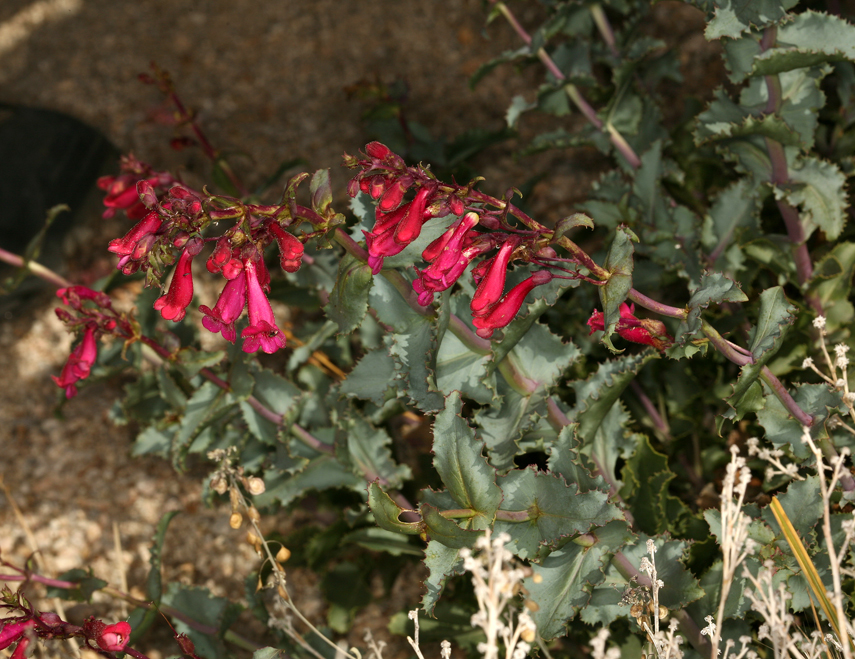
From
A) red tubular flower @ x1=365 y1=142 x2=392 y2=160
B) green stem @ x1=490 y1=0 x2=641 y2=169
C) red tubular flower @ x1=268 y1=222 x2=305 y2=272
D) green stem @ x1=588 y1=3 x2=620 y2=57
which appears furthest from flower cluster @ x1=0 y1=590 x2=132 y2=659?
green stem @ x1=588 y1=3 x2=620 y2=57

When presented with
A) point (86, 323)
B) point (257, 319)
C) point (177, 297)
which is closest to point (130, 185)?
point (86, 323)

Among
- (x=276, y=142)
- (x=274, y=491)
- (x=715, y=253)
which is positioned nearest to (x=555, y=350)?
(x=715, y=253)

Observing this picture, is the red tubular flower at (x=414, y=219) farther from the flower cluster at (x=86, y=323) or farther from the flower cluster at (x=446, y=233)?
the flower cluster at (x=86, y=323)

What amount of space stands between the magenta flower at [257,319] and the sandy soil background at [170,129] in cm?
121

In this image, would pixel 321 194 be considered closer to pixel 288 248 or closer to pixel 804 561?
pixel 288 248

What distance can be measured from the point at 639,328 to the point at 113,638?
117 centimetres

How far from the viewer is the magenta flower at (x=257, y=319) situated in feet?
4.41

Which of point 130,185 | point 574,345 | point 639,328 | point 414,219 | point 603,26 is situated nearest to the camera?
point 414,219

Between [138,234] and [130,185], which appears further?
[130,185]

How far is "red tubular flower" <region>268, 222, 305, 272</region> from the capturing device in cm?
128

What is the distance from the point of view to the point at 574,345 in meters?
1.64

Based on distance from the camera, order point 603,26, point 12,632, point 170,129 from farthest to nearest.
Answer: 1. point 170,129
2. point 603,26
3. point 12,632

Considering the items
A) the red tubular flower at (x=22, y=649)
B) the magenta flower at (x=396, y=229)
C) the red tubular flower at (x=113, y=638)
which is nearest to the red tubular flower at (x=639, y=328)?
the magenta flower at (x=396, y=229)

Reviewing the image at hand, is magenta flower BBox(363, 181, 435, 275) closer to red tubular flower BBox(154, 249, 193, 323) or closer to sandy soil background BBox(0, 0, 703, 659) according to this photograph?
red tubular flower BBox(154, 249, 193, 323)
